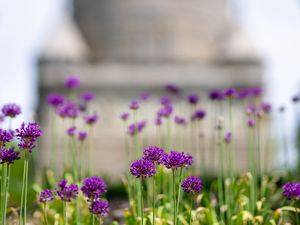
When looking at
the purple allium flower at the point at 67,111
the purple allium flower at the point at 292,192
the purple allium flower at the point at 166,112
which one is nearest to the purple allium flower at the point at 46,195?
the purple allium flower at the point at 292,192

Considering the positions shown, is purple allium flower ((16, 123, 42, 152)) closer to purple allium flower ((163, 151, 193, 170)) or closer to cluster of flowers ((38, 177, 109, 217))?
cluster of flowers ((38, 177, 109, 217))

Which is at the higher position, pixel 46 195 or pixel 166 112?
pixel 166 112

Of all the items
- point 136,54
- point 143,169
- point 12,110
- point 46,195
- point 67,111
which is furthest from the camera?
point 136,54

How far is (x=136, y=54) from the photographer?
2167 centimetres

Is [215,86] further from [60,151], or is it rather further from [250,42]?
[60,151]

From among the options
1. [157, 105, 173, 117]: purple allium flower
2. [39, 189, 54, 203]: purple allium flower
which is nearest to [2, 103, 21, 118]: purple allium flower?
[39, 189, 54, 203]: purple allium flower

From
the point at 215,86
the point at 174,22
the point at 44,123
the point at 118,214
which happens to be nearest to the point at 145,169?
the point at 118,214

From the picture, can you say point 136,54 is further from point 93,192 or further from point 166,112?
point 93,192

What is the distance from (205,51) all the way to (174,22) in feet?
4.97

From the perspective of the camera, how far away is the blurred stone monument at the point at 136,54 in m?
19.7

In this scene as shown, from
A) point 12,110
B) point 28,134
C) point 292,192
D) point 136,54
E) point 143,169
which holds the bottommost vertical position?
point 292,192

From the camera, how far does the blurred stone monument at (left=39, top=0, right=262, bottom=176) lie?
19.7 meters

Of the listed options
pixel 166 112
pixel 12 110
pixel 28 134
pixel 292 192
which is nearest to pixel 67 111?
pixel 166 112

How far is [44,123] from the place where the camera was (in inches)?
749
